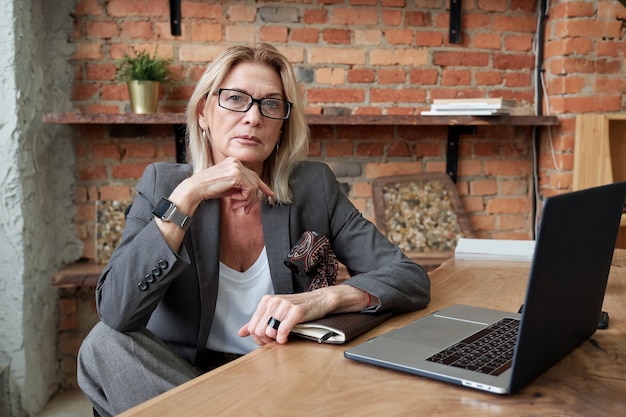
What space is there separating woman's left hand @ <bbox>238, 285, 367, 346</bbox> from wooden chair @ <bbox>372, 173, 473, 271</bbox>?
5.61 feet

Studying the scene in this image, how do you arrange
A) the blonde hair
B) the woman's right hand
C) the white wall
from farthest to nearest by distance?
1. the white wall
2. the blonde hair
3. the woman's right hand

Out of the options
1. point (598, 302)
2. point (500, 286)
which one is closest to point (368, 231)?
point (500, 286)

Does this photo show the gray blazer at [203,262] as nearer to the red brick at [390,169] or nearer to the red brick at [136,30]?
the red brick at [390,169]

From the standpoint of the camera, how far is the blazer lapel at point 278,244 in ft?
5.33

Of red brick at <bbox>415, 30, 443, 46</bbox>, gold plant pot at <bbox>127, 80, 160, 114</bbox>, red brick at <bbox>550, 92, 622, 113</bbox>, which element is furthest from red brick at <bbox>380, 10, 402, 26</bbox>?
gold plant pot at <bbox>127, 80, 160, 114</bbox>

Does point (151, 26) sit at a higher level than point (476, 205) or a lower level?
higher

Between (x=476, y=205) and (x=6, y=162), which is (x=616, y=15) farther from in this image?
(x=6, y=162)

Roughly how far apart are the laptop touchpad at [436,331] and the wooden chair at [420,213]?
1.81 meters

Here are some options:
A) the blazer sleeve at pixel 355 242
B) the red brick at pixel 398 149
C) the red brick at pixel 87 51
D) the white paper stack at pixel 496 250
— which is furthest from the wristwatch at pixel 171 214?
the red brick at pixel 398 149

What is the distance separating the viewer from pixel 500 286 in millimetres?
1555

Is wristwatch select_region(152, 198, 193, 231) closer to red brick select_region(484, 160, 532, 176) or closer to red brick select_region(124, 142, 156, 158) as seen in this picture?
red brick select_region(124, 142, 156, 158)

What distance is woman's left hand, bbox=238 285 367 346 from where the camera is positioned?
1.15 m

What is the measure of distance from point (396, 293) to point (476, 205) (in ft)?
6.35

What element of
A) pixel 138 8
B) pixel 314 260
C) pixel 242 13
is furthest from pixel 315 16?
pixel 314 260
